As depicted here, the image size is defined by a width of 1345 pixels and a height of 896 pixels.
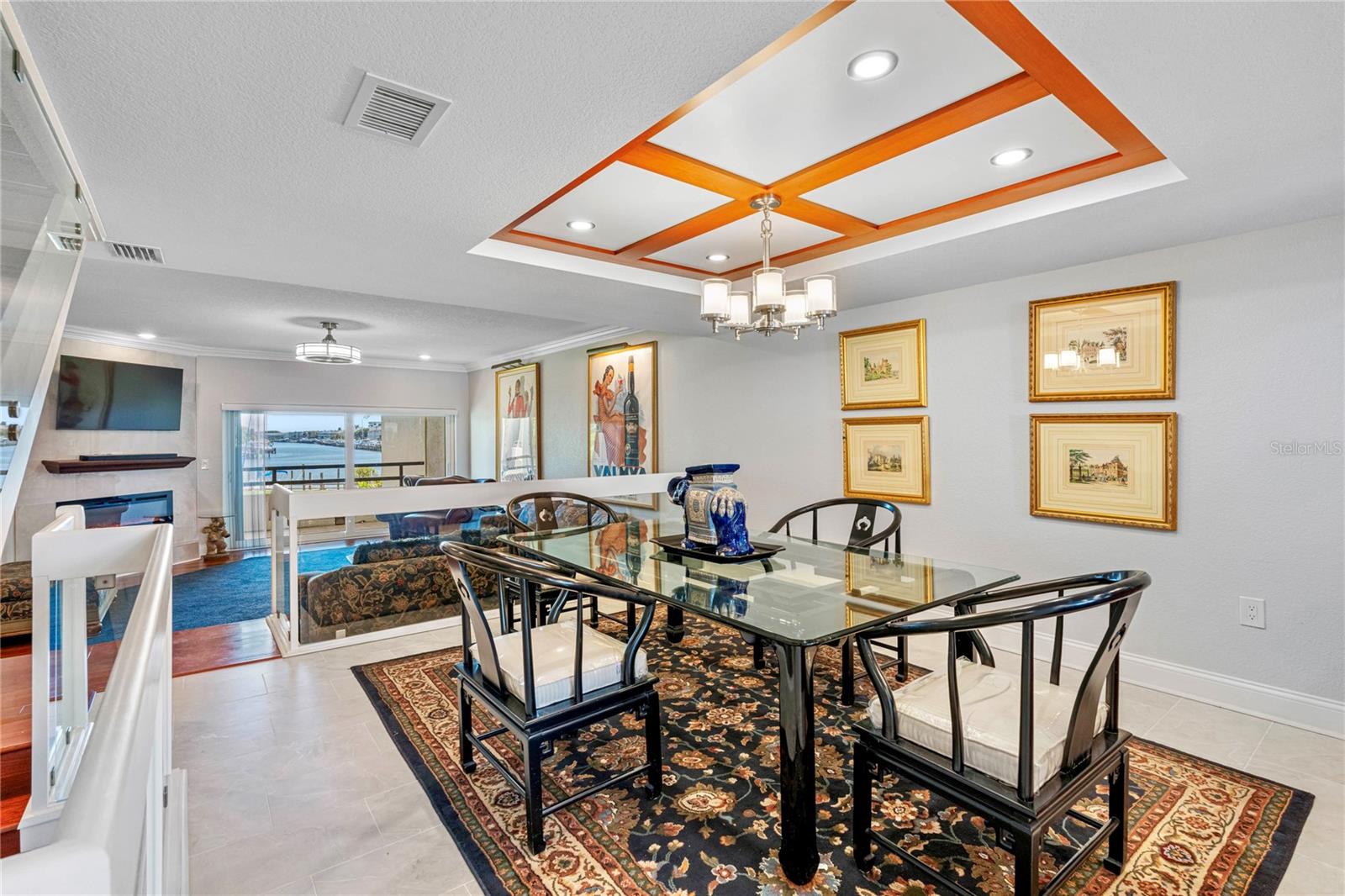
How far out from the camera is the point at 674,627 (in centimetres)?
369

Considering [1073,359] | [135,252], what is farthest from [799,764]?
[135,252]

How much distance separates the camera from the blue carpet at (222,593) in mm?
3412

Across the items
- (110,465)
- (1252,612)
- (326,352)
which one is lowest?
(1252,612)

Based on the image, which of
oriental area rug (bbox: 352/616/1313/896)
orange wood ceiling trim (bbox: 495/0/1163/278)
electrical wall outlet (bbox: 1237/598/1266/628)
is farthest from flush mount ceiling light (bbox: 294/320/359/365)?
electrical wall outlet (bbox: 1237/598/1266/628)

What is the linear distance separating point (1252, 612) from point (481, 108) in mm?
3755

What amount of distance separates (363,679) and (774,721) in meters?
2.15

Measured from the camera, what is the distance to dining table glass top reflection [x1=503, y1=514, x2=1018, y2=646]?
1855mm

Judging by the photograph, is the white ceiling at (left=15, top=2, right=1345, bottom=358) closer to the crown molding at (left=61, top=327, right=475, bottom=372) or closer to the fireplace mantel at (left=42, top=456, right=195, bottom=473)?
the fireplace mantel at (left=42, top=456, right=195, bottom=473)

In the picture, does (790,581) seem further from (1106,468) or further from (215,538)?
(215,538)

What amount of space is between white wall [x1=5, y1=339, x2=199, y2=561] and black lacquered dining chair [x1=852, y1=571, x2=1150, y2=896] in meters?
6.20

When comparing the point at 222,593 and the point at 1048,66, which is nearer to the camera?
the point at 1048,66

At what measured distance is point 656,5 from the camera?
4.29 feet

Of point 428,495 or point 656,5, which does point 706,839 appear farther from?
point 428,495

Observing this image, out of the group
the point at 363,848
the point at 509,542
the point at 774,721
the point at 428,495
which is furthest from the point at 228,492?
the point at 774,721
